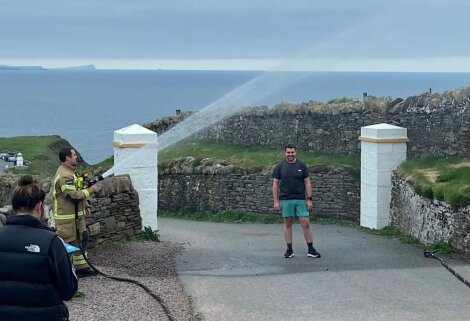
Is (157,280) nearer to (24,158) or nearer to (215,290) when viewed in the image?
(215,290)

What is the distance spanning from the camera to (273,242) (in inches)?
567

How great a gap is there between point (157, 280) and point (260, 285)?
4.91 feet

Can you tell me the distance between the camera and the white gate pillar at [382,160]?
1588cm

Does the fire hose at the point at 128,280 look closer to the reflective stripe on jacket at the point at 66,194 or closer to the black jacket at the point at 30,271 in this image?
the reflective stripe on jacket at the point at 66,194

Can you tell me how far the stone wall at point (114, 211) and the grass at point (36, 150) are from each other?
1875cm

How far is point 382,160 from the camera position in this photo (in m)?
15.9

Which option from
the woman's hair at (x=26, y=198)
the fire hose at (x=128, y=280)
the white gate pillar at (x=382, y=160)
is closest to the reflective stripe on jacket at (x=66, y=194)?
the fire hose at (x=128, y=280)

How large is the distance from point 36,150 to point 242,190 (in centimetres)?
2398

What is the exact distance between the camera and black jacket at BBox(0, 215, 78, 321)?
18.5ft

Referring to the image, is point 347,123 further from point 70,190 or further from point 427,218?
point 70,190

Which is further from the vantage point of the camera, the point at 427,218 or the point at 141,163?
the point at 141,163

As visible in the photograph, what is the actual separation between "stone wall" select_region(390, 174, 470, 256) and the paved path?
479mm

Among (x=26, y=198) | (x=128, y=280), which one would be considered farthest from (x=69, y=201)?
(x=26, y=198)

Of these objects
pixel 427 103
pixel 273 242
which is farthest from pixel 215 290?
pixel 427 103
